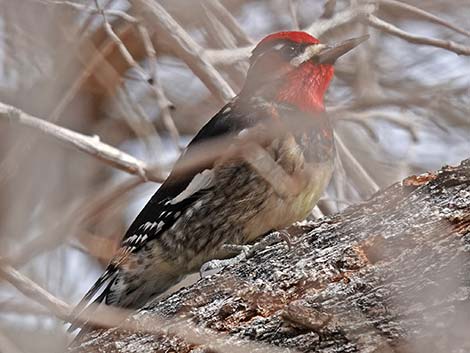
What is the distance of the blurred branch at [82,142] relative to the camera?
11.3 ft

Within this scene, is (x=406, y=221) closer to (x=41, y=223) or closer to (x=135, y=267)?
(x=135, y=267)

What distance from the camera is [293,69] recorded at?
4164 mm

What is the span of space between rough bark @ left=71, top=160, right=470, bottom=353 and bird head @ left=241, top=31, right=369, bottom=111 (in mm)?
1552

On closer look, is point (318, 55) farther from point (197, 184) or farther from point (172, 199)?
point (172, 199)

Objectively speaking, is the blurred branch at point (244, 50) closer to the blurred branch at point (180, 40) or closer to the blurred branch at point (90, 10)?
the blurred branch at point (180, 40)

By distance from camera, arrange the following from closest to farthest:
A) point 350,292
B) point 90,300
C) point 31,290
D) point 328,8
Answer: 1. point 350,292
2. point 31,290
3. point 90,300
4. point 328,8

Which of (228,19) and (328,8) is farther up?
(228,19)

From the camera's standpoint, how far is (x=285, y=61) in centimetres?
418

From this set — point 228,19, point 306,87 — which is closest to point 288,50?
point 306,87

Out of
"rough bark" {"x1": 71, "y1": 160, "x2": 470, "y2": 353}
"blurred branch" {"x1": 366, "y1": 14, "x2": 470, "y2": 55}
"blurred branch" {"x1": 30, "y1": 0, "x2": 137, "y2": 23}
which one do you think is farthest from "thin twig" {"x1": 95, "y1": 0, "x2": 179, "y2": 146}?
"rough bark" {"x1": 71, "y1": 160, "x2": 470, "y2": 353}

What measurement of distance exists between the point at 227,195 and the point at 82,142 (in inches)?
24.7

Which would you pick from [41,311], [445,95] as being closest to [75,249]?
[41,311]

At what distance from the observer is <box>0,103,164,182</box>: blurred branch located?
3.44 m

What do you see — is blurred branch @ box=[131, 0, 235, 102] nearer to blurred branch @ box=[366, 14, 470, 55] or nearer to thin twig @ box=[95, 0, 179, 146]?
thin twig @ box=[95, 0, 179, 146]
